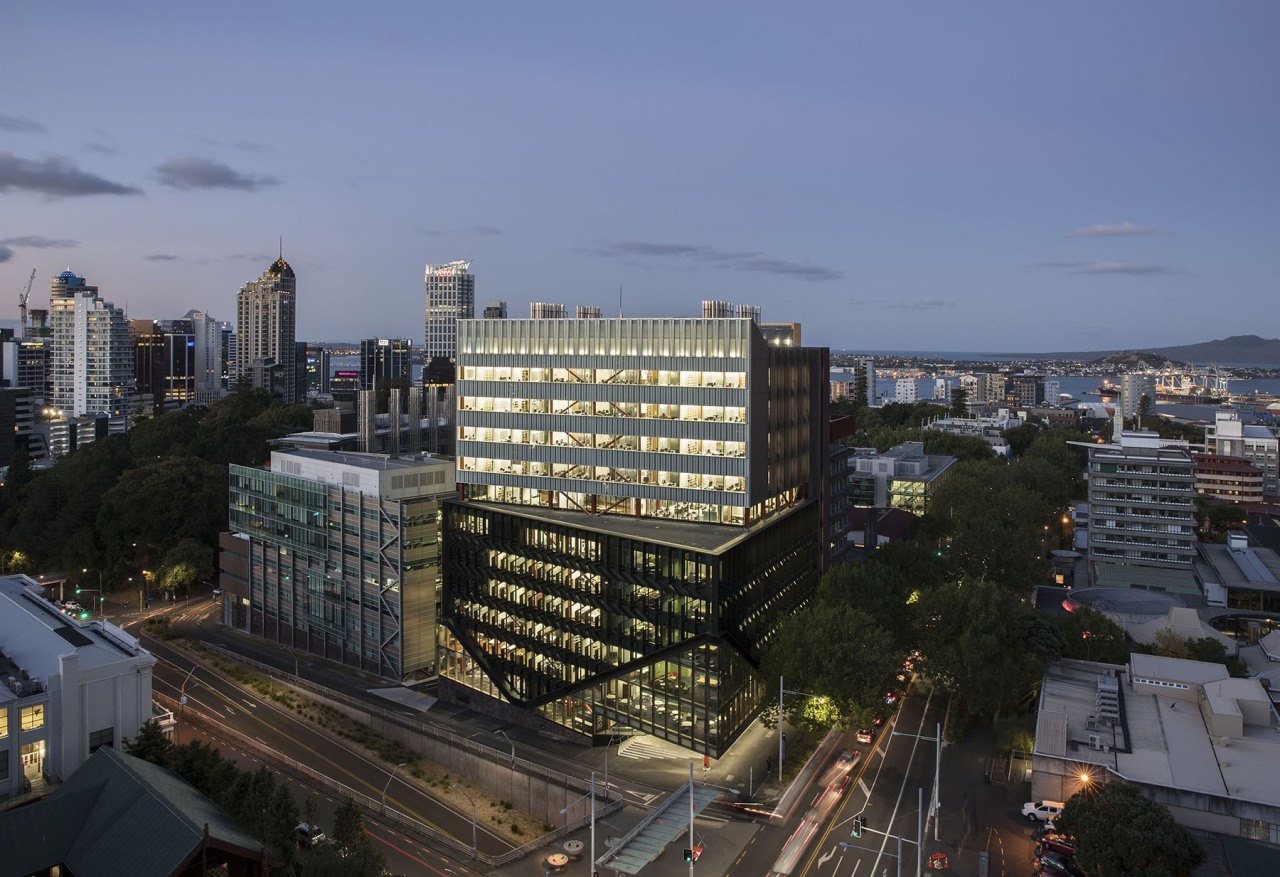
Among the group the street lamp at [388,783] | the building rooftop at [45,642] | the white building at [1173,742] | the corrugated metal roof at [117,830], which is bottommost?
the street lamp at [388,783]

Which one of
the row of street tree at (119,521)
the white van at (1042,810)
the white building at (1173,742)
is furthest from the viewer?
the row of street tree at (119,521)

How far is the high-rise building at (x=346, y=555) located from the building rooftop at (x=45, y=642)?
83.9 ft

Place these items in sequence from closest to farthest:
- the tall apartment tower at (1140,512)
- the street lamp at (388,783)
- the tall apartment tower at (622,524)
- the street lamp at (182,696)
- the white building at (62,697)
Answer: the white building at (62,697)
the street lamp at (388,783)
the tall apartment tower at (622,524)
the street lamp at (182,696)
the tall apartment tower at (1140,512)

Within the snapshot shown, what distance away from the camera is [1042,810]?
6059 centimetres

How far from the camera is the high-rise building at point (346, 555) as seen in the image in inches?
3484

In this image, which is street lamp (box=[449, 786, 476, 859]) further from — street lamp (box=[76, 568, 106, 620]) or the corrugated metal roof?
street lamp (box=[76, 568, 106, 620])

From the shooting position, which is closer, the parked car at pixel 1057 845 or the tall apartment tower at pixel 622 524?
the parked car at pixel 1057 845

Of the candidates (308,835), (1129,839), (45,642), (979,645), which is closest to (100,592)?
(45,642)

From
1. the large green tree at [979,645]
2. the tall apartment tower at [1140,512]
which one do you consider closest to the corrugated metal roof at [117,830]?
the large green tree at [979,645]

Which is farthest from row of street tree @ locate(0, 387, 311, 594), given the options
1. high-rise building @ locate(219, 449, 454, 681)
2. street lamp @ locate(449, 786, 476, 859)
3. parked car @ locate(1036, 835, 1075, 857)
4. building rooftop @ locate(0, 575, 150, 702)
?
parked car @ locate(1036, 835, 1075, 857)

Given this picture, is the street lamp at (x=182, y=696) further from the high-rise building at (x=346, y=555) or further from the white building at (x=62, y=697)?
the white building at (x=62, y=697)

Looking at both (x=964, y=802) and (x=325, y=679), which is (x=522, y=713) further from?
(x=964, y=802)

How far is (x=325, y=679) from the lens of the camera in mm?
89562

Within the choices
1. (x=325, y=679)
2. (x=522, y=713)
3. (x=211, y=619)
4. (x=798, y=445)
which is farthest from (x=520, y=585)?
(x=211, y=619)
